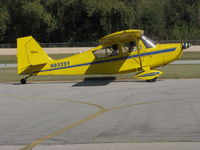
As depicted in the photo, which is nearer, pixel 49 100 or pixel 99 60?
pixel 49 100

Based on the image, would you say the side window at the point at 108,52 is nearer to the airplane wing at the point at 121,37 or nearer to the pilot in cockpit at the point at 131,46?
the airplane wing at the point at 121,37

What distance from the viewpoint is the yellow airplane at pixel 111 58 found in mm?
16750

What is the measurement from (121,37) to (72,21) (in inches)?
1882

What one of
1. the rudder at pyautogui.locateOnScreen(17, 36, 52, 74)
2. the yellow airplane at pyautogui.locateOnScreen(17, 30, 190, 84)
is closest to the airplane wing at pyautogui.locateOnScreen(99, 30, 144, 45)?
the yellow airplane at pyautogui.locateOnScreen(17, 30, 190, 84)

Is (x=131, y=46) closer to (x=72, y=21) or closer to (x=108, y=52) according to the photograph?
(x=108, y=52)

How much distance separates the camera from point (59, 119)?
9.48 metres

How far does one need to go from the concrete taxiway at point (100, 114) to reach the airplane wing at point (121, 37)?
207cm

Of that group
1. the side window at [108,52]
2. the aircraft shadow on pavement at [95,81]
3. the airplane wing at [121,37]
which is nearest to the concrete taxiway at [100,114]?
the aircraft shadow on pavement at [95,81]

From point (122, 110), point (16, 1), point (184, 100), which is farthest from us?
point (16, 1)

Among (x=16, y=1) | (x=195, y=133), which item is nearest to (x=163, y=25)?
(x=16, y=1)

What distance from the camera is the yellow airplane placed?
1675cm

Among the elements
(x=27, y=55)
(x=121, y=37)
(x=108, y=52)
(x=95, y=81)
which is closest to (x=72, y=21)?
(x=95, y=81)

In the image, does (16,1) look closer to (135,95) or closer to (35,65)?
(35,65)

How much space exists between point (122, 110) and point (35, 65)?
8050 mm
